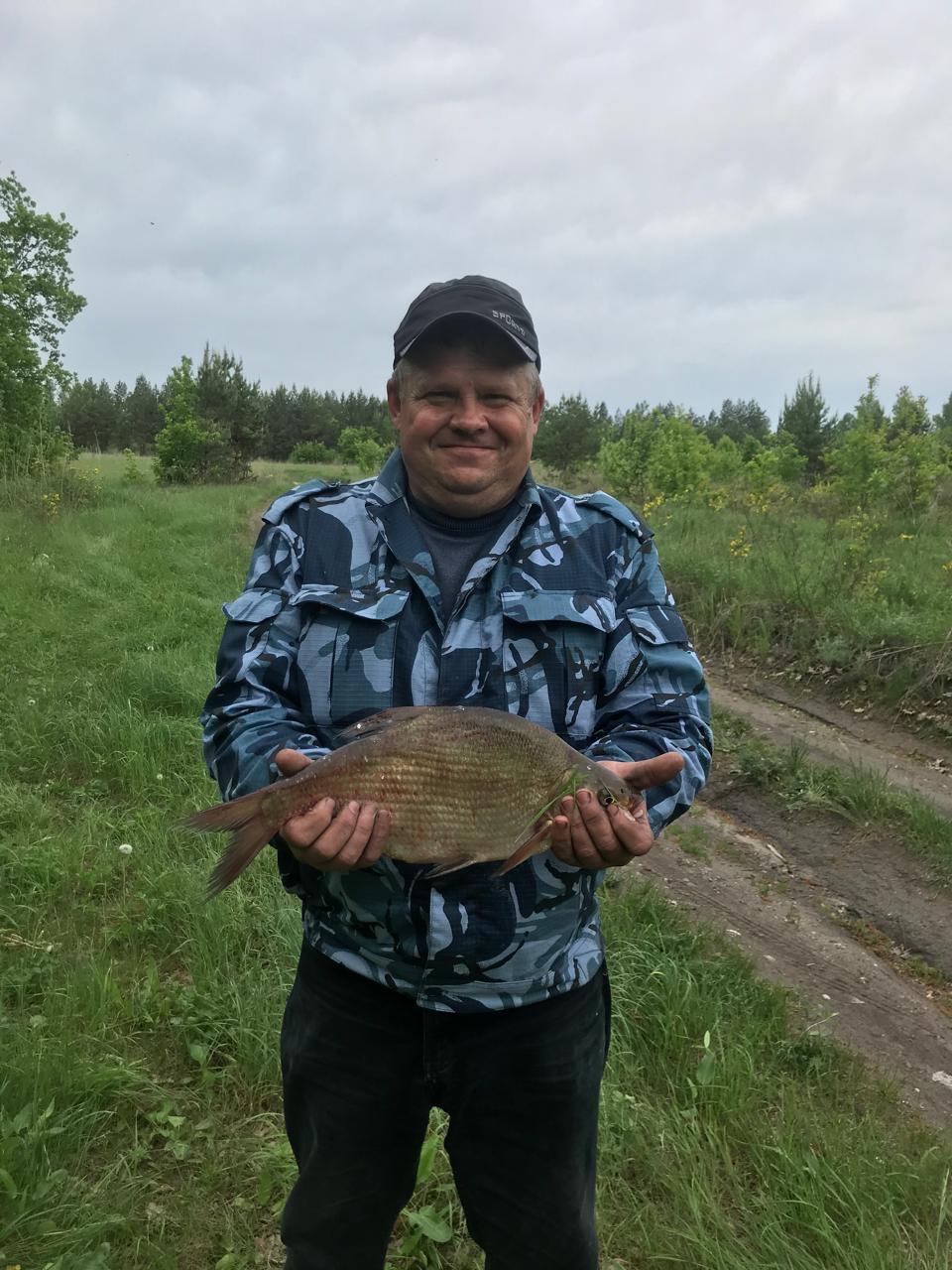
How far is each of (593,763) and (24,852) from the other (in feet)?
11.7

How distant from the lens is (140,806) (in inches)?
194

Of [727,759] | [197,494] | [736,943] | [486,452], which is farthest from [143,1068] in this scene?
[197,494]

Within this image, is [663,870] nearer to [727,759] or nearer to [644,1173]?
[727,759]

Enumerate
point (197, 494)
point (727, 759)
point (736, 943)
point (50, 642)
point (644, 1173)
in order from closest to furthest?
1. point (644, 1173)
2. point (736, 943)
3. point (727, 759)
4. point (50, 642)
5. point (197, 494)

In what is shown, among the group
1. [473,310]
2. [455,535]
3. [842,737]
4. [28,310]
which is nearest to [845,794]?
[842,737]

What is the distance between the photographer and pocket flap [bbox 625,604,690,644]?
1.99 metres

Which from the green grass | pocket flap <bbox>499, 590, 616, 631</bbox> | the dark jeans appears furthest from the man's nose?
the green grass

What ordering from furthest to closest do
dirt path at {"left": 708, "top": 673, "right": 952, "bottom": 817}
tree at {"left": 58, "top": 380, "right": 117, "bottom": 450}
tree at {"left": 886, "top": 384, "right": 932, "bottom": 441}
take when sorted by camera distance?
tree at {"left": 58, "top": 380, "right": 117, "bottom": 450} < tree at {"left": 886, "top": 384, "right": 932, "bottom": 441} < dirt path at {"left": 708, "top": 673, "right": 952, "bottom": 817}

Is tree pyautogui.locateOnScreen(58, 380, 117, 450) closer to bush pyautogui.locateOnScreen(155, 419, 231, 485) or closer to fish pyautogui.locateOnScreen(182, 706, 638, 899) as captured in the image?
bush pyautogui.locateOnScreen(155, 419, 231, 485)

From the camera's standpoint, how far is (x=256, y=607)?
1.95 m

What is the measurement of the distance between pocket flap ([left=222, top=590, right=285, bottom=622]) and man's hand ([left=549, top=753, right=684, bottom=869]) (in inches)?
32.1

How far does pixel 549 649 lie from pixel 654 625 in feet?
0.89

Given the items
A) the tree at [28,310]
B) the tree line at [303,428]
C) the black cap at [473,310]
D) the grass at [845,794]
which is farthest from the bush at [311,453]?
the black cap at [473,310]

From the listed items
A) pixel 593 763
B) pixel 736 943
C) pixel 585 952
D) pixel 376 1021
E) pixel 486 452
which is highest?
pixel 486 452
